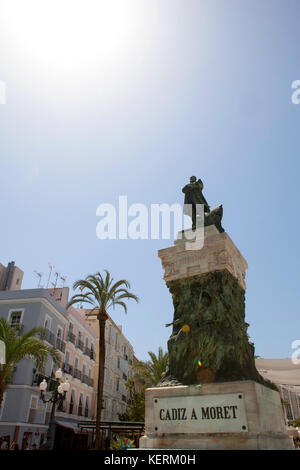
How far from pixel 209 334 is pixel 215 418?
1.23 m

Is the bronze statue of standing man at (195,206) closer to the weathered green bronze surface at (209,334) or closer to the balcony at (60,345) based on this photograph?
the weathered green bronze surface at (209,334)

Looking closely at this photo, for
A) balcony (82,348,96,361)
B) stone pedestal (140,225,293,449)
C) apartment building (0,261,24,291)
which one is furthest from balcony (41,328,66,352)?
stone pedestal (140,225,293,449)

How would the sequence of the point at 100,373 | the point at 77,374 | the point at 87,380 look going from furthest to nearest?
the point at 87,380 < the point at 77,374 < the point at 100,373

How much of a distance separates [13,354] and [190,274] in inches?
459

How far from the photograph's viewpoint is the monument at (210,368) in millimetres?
4938

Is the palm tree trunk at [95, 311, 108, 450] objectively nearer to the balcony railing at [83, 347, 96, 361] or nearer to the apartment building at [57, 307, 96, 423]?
the apartment building at [57, 307, 96, 423]

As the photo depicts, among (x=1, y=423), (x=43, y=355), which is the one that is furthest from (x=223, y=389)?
(x=1, y=423)

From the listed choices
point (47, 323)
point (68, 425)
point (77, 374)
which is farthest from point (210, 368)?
point (77, 374)

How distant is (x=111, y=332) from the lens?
140ft

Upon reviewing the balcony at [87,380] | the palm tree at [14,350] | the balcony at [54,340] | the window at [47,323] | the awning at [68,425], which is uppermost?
the window at [47,323]

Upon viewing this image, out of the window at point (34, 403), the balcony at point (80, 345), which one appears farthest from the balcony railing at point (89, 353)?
the window at point (34, 403)

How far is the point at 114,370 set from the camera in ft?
140

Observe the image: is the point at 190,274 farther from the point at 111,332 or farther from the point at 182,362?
the point at 111,332

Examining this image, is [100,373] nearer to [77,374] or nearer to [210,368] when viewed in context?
[210,368]
